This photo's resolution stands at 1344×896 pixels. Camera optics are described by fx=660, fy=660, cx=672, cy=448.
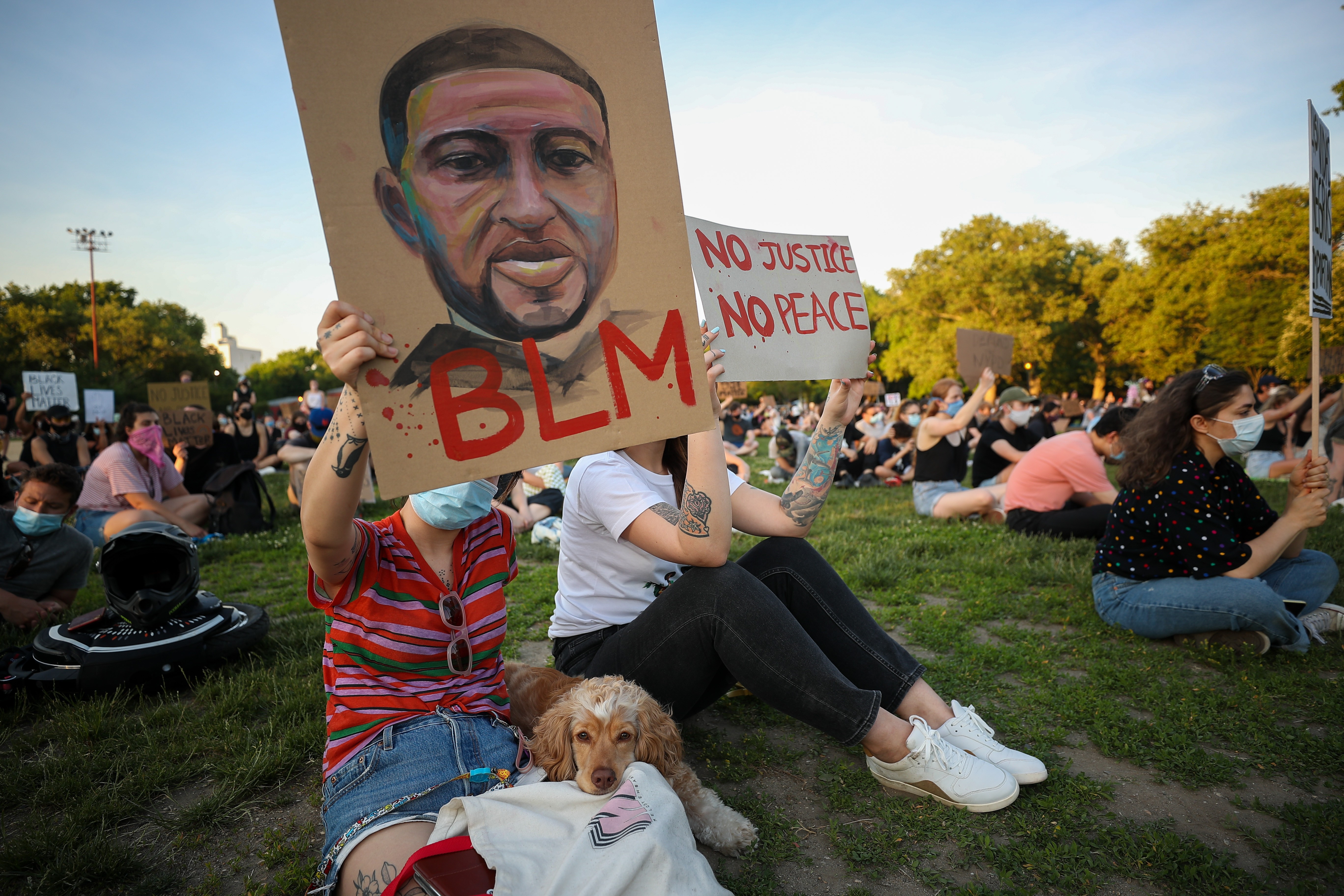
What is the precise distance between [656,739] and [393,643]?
3.17 ft

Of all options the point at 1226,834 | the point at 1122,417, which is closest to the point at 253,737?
the point at 1226,834

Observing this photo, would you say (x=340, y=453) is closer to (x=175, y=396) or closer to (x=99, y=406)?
(x=175, y=396)

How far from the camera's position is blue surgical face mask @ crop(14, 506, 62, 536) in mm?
4906

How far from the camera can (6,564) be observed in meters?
4.87

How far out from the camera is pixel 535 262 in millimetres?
1881

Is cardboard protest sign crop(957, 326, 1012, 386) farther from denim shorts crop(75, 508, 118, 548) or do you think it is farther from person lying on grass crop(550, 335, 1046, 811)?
denim shorts crop(75, 508, 118, 548)

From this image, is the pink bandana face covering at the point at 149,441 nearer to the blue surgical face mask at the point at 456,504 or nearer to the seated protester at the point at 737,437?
the blue surgical face mask at the point at 456,504

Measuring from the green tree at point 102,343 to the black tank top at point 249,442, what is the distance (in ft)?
99.8

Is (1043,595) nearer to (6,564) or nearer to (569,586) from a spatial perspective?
(569,586)

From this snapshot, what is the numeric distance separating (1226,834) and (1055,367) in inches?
1847

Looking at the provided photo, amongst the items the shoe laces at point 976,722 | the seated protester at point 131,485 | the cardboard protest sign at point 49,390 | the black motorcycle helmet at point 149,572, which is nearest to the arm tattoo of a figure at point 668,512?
the shoe laces at point 976,722

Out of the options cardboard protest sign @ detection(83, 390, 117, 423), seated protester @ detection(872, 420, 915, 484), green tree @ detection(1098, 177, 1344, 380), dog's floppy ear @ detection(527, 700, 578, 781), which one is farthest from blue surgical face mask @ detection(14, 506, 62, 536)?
green tree @ detection(1098, 177, 1344, 380)

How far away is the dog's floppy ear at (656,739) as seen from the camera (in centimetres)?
233

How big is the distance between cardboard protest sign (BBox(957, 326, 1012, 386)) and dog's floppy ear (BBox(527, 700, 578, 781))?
8.12 metres
